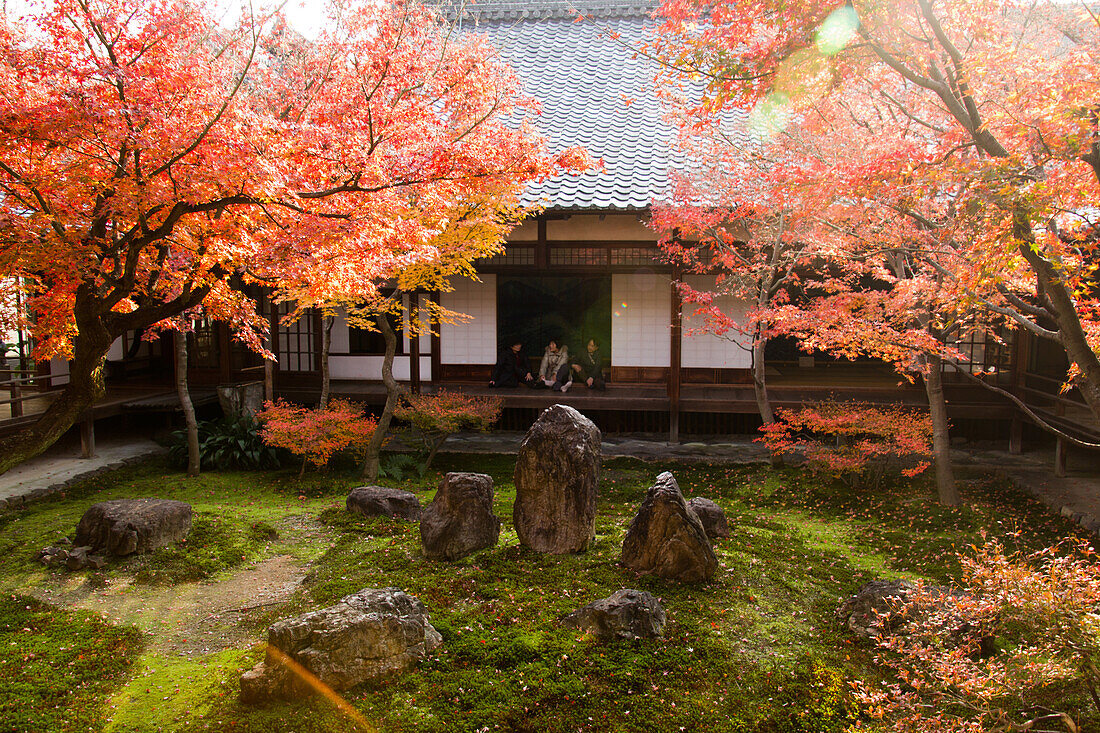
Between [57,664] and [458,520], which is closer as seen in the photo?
[57,664]

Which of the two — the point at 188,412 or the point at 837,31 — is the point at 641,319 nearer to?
the point at 188,412

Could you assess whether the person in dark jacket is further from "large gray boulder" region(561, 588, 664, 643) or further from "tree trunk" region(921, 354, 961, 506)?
"large gray boulder" region(561, 588, 664, 643)

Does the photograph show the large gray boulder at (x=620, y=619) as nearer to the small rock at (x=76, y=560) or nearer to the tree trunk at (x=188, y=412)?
the small rock at (x=76, y=560)

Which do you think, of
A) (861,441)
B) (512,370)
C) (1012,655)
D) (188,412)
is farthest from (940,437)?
(188,412)

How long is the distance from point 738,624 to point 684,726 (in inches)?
52.8

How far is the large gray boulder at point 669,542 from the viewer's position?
6.06 metres

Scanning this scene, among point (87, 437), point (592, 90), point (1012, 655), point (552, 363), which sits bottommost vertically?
point (1012, 655)

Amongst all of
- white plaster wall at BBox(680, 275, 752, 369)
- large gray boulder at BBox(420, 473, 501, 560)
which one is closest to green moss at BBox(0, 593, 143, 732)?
large gray boulder at BBox(420, 473, 501, 560)

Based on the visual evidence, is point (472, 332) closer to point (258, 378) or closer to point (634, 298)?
point (634, 298)

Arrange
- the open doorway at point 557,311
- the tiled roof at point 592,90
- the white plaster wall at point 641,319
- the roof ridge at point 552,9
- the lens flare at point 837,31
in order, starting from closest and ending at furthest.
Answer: the lens flare at point 837,31
the tiled roof at point 592,90
the white plaster wall at point 641,319
the open doorway at point 557,311
the roof ridge at point 552,9

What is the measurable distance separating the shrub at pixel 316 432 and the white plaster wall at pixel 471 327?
360cm

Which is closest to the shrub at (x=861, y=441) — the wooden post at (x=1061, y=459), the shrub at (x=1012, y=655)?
the wooden post at (x=1061, y=459)

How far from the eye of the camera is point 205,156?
4.45 m

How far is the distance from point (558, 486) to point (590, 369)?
22.1 ft
